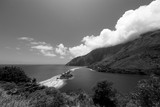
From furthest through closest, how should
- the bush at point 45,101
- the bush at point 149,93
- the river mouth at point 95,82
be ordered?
the river mouth at point 95,82
the bush at point 45,101
the bush at point 149,93

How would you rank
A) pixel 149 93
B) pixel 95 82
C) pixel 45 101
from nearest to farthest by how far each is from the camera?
1. pixel 149 93
2. pixel 45 101
3. pixel 95 82

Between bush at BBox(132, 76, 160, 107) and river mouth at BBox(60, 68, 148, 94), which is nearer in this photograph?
bush at BBox(132, 76, 160, 107)

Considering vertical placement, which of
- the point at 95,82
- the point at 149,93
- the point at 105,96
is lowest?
the point at 95,82

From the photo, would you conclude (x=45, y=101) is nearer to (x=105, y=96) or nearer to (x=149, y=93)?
(x=149, y=93)

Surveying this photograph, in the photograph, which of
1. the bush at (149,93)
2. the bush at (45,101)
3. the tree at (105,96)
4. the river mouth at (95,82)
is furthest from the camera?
the river mouth at (95,82)

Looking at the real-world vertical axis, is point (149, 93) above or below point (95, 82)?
A: above

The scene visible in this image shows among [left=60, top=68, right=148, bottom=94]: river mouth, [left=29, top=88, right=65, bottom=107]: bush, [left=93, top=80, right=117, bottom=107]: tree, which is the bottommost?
[left=60, top=68, right=148, bottom=94]: river mouth

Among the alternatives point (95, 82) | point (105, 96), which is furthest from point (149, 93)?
point (95, 82)

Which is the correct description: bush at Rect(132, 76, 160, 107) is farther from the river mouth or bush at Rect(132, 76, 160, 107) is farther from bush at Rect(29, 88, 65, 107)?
the river mouth

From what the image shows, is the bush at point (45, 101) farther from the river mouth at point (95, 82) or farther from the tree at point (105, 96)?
the river mouth at point (95, 82)

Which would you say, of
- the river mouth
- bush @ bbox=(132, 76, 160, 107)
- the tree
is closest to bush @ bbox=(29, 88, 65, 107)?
bush @ bbox=(132, 76, 160, 107)

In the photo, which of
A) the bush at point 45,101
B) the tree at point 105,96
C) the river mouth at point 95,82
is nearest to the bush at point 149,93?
the bush at point 45,101

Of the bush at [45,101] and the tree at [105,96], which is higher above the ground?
the bush at [45,101]

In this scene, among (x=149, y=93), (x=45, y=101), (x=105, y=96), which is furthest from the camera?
(x=105, y=96)
